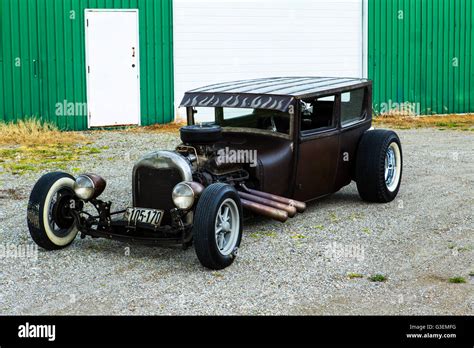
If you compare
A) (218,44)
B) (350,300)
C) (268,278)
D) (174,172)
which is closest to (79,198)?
(174,172)

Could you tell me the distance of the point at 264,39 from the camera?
56.0 ft

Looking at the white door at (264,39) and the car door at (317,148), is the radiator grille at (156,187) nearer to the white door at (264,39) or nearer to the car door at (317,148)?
the car door at (317,148)

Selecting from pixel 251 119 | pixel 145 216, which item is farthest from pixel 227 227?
pixel 251 119

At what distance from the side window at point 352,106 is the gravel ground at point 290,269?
935 millimetres

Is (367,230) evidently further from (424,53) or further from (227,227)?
(424,53)

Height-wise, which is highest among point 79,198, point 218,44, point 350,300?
point 218,44

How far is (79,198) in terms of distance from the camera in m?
6.79

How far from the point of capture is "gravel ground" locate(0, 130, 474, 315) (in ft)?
17.7

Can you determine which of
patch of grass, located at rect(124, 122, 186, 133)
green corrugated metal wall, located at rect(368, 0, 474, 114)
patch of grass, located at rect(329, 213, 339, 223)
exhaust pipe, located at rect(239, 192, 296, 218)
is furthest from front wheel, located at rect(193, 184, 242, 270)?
green corrugated metal wall, located at rect(368, 0, 474, 114)

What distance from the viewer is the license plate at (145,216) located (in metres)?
6.45

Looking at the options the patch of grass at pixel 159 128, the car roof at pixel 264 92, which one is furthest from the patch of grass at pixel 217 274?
the patch of grass at pixel 159 128

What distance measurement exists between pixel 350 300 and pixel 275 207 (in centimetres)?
169

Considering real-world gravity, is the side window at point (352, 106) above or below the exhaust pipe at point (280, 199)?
above

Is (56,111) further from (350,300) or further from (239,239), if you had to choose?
(350,300)
